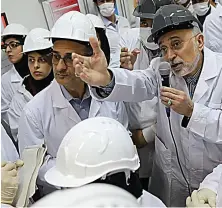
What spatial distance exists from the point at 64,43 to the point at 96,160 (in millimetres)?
602

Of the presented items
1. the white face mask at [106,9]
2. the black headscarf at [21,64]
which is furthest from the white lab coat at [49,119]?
the white face mask at [106,9]

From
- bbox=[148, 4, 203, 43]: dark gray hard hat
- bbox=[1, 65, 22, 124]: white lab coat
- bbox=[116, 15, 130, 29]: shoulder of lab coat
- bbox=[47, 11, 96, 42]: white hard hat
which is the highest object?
bbox=[47, 11, 96, 42]: white hard hat

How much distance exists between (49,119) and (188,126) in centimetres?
52

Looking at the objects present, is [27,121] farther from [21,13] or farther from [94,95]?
[21,13]

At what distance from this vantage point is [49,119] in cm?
145

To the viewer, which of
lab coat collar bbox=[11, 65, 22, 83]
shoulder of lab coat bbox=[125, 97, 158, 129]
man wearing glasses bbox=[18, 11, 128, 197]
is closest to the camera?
man wearing glasses bbox=[18, 11, 128, 197]

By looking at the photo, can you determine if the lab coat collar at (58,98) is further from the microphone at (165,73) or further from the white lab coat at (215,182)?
the white lab coat at (215,182)

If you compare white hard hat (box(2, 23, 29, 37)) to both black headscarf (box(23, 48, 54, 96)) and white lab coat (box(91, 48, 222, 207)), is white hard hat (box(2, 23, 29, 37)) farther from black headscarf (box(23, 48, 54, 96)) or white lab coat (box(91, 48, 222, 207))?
white lab coat (box(91, 48, 222, 207))

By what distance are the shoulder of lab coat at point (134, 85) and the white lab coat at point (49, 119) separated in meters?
0.10

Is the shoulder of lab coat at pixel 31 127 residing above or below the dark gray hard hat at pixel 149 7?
below

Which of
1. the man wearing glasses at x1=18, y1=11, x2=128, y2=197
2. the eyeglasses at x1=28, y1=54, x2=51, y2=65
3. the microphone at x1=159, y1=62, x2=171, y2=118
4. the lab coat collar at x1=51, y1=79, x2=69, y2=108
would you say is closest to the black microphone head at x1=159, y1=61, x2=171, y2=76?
the microphone at x1=159, y1=62, x2=171, y2=118

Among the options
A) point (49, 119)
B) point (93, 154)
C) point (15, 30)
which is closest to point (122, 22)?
point (15, 30)

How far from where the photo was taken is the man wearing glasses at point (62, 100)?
1.40 meters

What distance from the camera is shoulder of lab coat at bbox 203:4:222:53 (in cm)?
243
